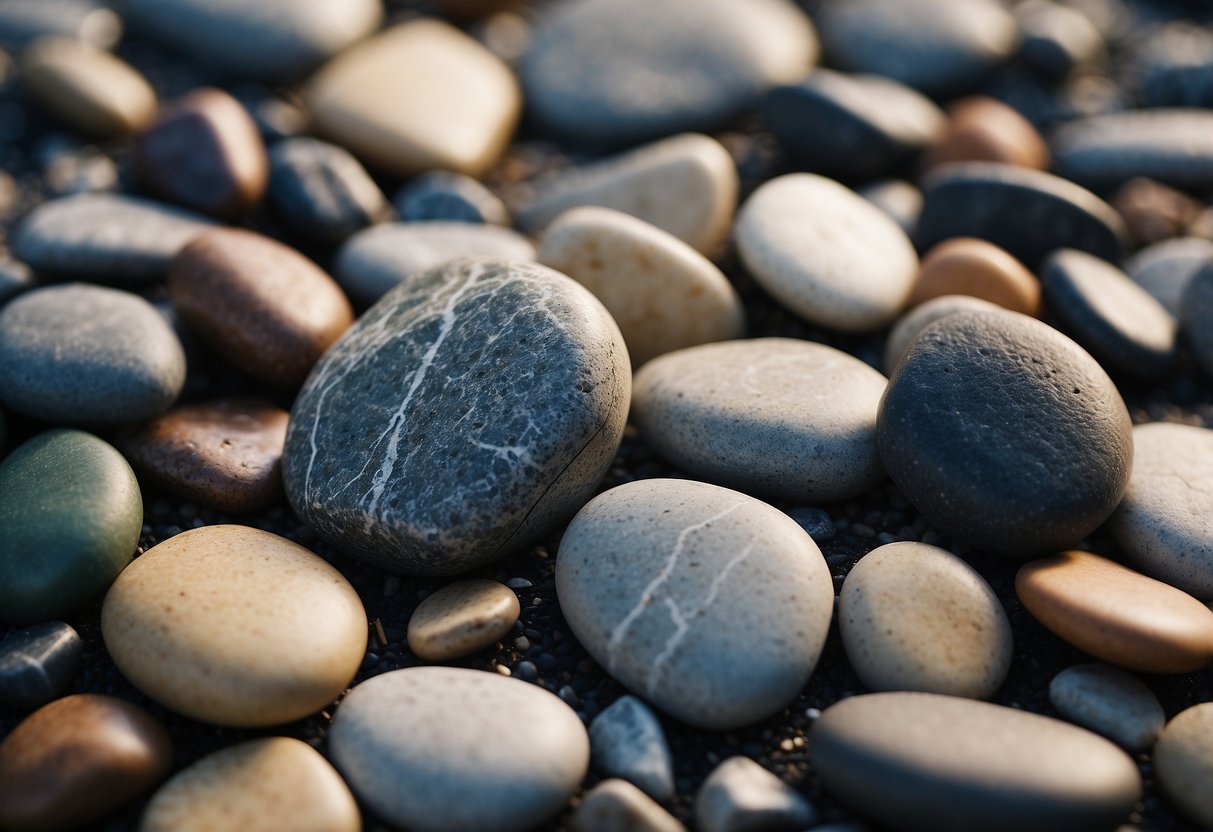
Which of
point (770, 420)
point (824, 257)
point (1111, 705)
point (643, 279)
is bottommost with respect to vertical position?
point (1111, 705)

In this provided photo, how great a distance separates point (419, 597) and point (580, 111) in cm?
254

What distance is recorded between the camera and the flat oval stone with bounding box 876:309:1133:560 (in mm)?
2484

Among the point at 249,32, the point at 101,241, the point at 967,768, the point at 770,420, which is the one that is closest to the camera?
the point at 967,768

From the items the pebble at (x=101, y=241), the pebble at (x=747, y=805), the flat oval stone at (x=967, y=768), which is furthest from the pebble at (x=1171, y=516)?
the pebble at (x=101, y=241)

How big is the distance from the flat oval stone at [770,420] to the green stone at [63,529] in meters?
1.46

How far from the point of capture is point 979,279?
3326mm

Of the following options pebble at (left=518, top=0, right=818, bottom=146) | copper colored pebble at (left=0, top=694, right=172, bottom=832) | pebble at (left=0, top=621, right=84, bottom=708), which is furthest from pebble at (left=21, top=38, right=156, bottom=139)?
copper colored pebble at (left=0, top=694, right=172, bottom=832)

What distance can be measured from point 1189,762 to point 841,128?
8.52ft

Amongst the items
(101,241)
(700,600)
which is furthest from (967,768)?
(101,241)

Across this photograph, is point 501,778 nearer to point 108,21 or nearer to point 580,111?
point 580,111

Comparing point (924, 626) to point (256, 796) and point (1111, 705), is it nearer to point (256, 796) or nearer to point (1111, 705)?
point (1111, 705)

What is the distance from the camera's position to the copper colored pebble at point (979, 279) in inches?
130

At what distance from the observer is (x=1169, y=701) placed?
2416 millimetres

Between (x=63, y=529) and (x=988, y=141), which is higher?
(x=988, y=141)
